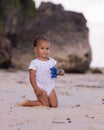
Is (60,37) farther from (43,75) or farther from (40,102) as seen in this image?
(40,102)

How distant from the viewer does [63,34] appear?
81.2 ft

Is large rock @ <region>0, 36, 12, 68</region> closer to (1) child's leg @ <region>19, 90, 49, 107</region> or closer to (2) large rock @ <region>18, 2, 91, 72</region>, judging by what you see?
(2) large rock @ <region>18, 2, 91, 72</region>

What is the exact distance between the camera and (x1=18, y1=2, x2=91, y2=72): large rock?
77.2 ft

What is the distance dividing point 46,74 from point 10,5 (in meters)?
25.3

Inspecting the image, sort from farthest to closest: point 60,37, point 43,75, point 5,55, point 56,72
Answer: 1. point 60,37
2. point 5,55
3. point 43,75
4. point 56,72

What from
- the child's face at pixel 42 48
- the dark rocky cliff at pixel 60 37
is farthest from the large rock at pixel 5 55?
the child's face at pixel 42 48

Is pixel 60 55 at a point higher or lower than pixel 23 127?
lower

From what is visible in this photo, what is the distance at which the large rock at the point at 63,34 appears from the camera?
23.5 meters

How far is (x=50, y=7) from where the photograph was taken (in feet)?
85.1

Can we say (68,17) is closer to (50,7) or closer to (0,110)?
(50,7)

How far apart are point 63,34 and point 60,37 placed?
0.24 meters

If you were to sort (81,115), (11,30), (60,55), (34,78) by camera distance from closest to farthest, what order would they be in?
(81,115), (34,78), (60,55), (11,30)

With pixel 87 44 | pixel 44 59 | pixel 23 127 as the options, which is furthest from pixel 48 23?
pixel 23 127

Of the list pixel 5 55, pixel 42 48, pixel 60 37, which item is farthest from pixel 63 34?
pixel 42 48
